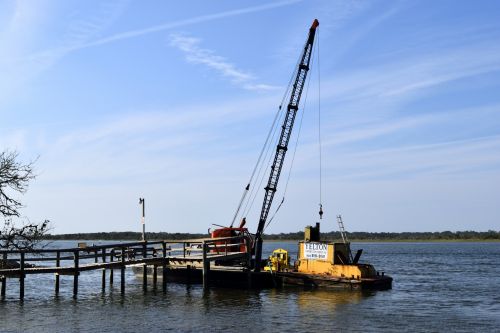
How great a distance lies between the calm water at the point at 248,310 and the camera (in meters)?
24.2

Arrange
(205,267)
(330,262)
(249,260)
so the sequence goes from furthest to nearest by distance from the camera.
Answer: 1. (249,260)
2. (330,262)
3. (205,267)

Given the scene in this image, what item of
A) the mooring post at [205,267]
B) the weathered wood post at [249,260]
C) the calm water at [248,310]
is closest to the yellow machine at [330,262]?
the calm water at [248,310]

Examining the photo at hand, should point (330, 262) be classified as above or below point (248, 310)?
Answer: above

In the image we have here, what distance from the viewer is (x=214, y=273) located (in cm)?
3753

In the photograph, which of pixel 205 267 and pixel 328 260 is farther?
pixel 328 260

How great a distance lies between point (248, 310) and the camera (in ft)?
92.6

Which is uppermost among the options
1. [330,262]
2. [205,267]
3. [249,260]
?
[249,260]

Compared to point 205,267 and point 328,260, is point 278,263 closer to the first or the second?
point 328,260

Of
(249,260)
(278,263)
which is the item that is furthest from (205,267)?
(278,263)

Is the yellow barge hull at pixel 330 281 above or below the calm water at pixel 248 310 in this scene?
above

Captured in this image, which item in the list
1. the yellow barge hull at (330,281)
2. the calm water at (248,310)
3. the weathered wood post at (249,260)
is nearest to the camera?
the calm water at (248,310)

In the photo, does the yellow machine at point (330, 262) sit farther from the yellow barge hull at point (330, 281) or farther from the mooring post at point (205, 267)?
the mooring post at point (205, 267)

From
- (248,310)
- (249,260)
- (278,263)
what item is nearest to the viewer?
(248,310)

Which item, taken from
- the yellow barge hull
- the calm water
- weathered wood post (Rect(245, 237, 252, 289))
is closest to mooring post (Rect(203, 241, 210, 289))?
the calm water
